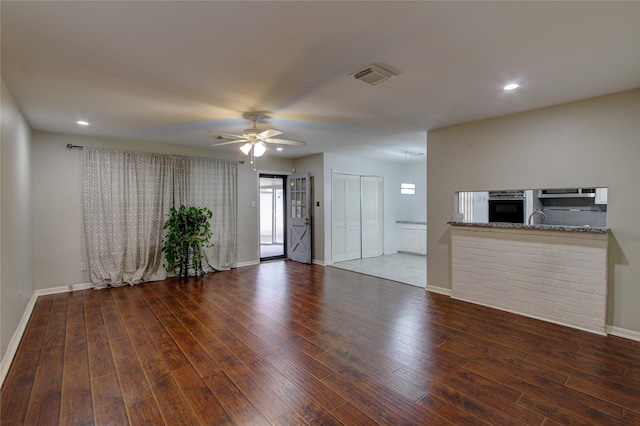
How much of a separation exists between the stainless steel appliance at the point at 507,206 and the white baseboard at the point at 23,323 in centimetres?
561

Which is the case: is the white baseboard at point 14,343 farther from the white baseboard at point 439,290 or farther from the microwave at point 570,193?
the microwave at point 570,193

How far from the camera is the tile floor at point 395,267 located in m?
5.35

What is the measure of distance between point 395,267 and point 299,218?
2.42m

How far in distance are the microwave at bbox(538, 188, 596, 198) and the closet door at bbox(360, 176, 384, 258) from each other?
3793 millimetres

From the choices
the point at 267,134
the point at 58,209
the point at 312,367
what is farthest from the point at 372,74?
the point at 58,209

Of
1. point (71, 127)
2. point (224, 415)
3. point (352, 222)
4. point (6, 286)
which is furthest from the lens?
point (352, 222)

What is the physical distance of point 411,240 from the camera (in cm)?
788

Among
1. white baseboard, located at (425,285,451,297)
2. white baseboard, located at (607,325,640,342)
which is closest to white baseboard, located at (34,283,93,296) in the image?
white baseboard, located at (425,285,451,297)

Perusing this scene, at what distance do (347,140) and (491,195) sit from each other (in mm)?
2527

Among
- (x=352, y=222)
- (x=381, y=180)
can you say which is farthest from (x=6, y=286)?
(x=381, y=180)

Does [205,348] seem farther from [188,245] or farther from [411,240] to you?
[411,240]

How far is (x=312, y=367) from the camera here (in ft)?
8.07

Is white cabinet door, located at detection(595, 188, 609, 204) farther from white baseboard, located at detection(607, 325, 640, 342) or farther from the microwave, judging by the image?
white baseboard, located at detection(607, 325, 640, 342)

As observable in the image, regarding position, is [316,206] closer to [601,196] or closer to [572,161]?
[572,161]
